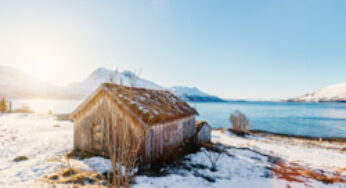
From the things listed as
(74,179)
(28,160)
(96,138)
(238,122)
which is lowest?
(238,122)

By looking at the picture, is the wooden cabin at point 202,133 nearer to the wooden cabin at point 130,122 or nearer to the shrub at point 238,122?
the wooden cabin at point 130,122

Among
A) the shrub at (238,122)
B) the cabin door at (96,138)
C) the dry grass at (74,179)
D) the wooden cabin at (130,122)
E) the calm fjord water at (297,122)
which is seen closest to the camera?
the dry grass at (74,179)

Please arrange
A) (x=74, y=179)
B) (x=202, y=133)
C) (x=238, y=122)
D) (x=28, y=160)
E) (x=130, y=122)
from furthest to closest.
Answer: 1. (x=238, y=122)
2. (x=202, y=133)
3. (x=28, y=160)
4. (x=130, y=122)
5. (x=74, y=179)

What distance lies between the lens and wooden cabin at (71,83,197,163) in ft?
27.7

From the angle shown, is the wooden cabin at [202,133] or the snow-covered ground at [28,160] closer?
the snow-covered ground at [28,160]

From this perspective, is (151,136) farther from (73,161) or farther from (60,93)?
(60,93)

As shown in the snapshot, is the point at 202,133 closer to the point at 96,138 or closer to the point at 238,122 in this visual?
the point at 96,138

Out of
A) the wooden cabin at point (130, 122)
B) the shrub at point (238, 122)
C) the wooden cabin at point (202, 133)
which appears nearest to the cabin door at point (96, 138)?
the wooden cabin at point (130, 122)

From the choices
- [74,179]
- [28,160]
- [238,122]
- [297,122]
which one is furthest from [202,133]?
[297,122]

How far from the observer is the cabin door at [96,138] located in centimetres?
994

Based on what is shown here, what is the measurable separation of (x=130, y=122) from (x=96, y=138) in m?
3.32

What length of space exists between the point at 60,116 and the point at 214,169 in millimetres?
31513

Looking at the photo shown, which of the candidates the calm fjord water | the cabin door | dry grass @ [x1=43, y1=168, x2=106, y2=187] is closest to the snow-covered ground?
dry grass @ [x1=43, y1=168, x2=106, y2=187]

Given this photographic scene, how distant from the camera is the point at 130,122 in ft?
28.2
